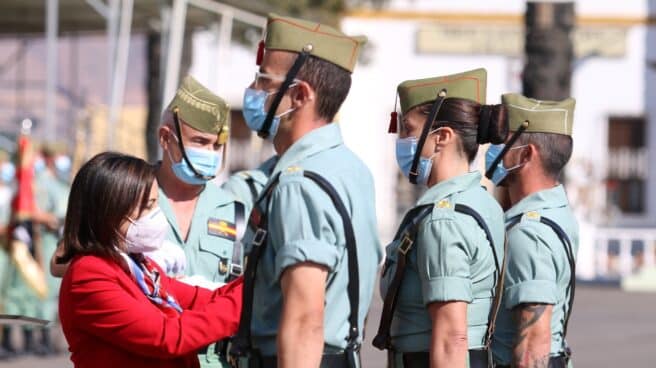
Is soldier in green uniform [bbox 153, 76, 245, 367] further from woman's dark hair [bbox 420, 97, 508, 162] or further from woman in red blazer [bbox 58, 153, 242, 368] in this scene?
woman in red blazer [bbox 58, 153, 242, 368]

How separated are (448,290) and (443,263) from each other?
0.28 feet

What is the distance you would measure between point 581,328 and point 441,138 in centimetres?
1094

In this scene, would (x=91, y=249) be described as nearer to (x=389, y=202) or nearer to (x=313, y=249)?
(x=313, y=249)

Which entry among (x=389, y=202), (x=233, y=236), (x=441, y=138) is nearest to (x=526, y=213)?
(x=441, y=138)

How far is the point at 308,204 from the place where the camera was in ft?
13.2

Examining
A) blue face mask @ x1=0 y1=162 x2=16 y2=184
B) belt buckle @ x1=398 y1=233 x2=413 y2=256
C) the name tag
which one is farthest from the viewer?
blue face mask @ x1=0 y1=162 x2=16 y2=184

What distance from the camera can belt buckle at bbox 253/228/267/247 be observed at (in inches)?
162

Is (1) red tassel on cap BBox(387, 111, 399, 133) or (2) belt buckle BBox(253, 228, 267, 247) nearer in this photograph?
(2) belt buckle BBox(253, 228, 267, 247)

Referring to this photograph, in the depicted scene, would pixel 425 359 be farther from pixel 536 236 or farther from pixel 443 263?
pixel 536 236

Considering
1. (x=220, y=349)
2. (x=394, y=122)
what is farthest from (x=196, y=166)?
(x=394, y=122)

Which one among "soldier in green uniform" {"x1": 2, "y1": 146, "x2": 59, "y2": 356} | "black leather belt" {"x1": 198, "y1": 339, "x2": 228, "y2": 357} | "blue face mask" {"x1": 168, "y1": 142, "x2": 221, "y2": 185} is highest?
"blue face mask" {"x1": 168, "y1": 142, "x2": 221, "y2": 185}

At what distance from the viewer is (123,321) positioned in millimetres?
4078

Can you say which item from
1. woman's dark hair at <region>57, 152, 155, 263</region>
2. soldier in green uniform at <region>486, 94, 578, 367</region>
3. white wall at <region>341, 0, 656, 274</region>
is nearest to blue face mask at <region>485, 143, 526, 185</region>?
soldier in green uniform at <region>486, 94, 578, 367</region>

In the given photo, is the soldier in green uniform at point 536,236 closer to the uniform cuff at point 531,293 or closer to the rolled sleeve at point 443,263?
the uniform cuff at point 531,293
